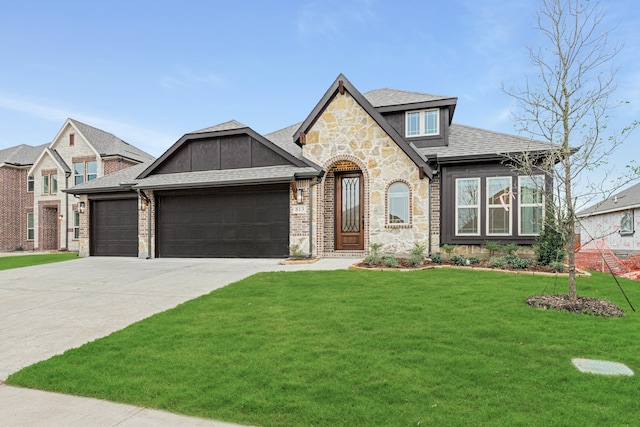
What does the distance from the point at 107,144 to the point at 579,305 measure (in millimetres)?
29306

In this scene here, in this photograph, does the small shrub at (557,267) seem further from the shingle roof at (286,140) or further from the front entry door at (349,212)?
the shingle roof at (286,140)

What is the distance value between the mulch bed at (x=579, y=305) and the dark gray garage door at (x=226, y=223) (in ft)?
28.0

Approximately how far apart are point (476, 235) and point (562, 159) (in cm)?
553

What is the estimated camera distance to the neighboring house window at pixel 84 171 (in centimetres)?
2505

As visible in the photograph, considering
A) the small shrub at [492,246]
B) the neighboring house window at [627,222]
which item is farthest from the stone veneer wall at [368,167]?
the neighboring house window at [627,222]

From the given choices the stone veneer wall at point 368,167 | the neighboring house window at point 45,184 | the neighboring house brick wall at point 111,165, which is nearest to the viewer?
the stone veneer wall at point 368,167

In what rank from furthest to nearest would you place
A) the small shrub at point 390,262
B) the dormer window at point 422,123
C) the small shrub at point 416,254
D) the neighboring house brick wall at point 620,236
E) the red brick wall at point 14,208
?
the red brick wall at point 14,208, the neighboring house brick wall at point 620,236, the dormer window at point 422,123, the small shrub at point 416,254, the small shrub at point 390,262

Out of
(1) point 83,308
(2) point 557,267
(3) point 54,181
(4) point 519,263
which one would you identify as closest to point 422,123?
(4) point 519,263

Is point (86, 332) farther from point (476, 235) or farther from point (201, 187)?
point (476, 235)

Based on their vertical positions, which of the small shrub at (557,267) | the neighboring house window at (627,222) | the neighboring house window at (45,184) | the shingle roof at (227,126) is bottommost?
the small shrub at (557,267)

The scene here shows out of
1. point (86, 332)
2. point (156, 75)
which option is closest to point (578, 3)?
point (86, 332)

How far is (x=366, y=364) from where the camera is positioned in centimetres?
370

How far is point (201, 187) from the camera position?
13742 millimetres

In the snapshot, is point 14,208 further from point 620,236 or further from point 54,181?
point 620,236
